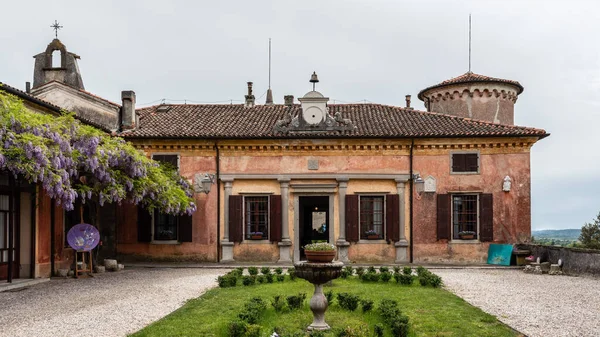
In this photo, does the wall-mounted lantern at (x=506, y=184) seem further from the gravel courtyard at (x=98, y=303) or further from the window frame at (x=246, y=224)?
the gravel courtyard at (x=98, y=303)

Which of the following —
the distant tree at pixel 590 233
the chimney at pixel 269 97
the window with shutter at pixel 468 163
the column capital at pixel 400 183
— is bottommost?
the distant tree at pixel 590 233

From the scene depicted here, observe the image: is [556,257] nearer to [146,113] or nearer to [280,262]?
[280,262]

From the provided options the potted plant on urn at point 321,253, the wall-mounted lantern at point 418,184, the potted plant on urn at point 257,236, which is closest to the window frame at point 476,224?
the wall-mounted lantern at point 418,184

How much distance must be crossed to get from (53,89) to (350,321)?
16802 mm

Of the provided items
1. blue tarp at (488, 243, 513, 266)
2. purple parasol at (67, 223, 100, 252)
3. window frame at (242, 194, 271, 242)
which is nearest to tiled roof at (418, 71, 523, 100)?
blue tarp at (488, 243, 513, 266)

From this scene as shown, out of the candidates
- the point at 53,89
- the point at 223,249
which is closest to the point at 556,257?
the point at 223,249

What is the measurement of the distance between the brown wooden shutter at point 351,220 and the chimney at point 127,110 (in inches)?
346

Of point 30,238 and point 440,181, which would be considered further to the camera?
point 440,181

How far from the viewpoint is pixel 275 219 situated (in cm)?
2227

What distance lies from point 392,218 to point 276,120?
6.09m

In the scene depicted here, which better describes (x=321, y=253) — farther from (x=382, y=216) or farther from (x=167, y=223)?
(x=167, y=223)

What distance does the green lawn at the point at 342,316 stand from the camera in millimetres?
9328

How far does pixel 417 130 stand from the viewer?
22.5 metres

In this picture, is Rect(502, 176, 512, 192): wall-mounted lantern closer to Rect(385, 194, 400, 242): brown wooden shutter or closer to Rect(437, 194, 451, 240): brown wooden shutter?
Rect(437, 194, 451, 240): brown wooden shutter
